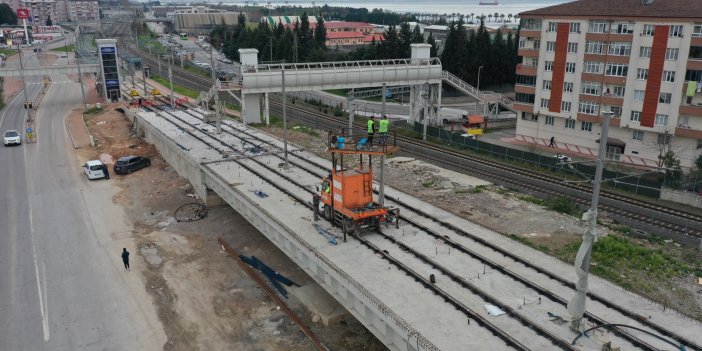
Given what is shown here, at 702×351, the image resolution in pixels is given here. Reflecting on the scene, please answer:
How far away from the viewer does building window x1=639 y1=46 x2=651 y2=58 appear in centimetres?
4481

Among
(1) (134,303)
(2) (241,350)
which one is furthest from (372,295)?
(1) (134,303)

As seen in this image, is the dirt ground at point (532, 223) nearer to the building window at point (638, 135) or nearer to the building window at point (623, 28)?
the building window at point (638, 135)

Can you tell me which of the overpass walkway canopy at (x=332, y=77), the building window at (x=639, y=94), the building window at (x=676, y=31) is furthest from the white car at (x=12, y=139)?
the building window at (x=676, y=31)

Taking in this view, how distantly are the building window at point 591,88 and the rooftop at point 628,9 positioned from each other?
618 centimetres

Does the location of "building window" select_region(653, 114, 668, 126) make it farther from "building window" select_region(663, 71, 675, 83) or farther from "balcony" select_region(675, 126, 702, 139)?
"building window" select_region(663, 71, 675, 83)

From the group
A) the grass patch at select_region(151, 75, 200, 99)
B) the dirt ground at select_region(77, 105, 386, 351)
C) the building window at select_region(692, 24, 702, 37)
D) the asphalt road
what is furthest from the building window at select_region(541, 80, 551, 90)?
the grass patch at select_region(151, 75, 200, 99)

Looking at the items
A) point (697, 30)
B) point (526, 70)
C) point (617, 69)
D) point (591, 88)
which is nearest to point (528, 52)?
point (526, 70)

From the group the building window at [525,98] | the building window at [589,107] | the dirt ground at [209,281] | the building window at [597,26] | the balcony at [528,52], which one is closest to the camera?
the dirt ground at [209,281]

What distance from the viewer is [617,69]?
4716 cm

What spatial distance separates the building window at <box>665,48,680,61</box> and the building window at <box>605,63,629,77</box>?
332 cm

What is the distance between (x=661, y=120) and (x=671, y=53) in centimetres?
556

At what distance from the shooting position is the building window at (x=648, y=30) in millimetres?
44094

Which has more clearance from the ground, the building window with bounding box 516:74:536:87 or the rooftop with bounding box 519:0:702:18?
the rooftop with bounding box 519:0:702:18

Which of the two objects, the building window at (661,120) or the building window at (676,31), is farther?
the building window at (661,120)
